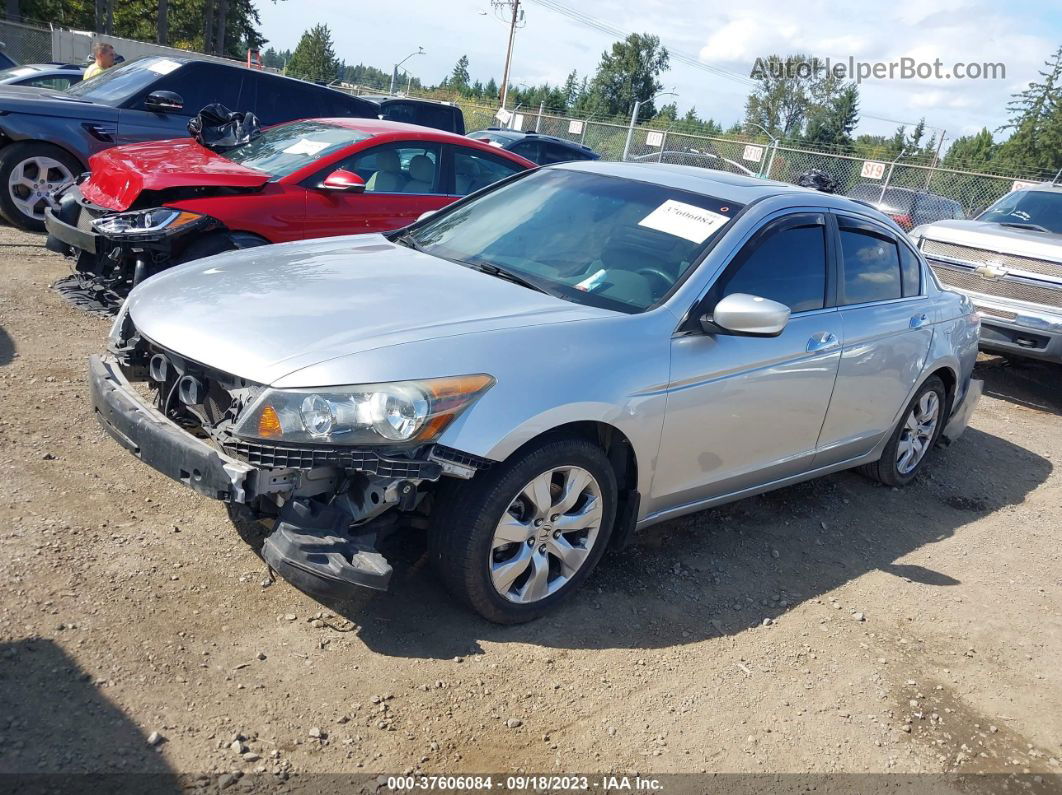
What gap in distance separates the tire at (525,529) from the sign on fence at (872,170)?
17.0 m

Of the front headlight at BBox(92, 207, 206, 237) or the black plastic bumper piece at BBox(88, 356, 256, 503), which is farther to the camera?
the front headlight at BBox(92, 207, 206, 237)

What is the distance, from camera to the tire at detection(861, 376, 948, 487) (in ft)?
17.5

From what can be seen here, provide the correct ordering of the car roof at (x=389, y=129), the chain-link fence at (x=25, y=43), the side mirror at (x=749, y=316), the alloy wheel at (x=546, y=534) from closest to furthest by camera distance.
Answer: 1. the alloy wheel at (x=546, y=534)
2. the side mirror at (x=749, y=316)
3. the car roof at (x=389, y=129)
4. the chain-link fence at (x=25, y=43)

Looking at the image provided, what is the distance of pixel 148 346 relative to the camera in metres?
3.56

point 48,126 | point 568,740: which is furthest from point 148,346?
point 48,126

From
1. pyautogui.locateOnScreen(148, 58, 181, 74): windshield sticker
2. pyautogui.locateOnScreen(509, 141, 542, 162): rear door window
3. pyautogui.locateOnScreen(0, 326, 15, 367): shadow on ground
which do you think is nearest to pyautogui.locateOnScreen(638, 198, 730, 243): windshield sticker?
pyautogui.locateOnScreen(0, 326, 15, 367): shadow on ground

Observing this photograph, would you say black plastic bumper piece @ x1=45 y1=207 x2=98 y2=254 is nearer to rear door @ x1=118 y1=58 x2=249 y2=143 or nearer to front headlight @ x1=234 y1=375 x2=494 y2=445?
rear door @ x1=118 y1=58 x2=249 y2=143

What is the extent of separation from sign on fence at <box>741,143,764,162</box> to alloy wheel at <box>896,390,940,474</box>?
1662 centimetres

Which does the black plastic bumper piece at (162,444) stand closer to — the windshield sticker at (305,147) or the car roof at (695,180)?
the car roof at (695,180)

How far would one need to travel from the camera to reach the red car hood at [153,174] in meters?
5.83

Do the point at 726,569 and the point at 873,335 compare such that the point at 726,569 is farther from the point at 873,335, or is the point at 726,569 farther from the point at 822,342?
the point at 873,335

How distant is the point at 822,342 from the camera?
4.25 metres

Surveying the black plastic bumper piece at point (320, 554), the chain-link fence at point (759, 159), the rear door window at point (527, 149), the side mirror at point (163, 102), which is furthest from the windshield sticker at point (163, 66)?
the chain-link fence at point (759, 159)

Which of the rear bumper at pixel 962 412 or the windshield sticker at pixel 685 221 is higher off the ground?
the windshield sticker at pixel 685 221
